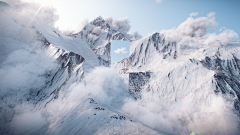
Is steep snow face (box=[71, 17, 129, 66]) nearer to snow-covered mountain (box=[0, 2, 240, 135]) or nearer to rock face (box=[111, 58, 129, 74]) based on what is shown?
rock face (box=[111, 58, 129, 74])

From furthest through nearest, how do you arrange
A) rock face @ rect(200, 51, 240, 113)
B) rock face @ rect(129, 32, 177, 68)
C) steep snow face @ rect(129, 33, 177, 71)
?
rock face @ rect(129, 32, 177, 68)
steep snow face @ rect(129, 33, 177, 71)
rock face @ rect(200, 51, 240, 113)

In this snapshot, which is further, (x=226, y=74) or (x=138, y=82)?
(x=138, y=82)

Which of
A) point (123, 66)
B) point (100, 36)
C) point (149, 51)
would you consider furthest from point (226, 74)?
point (100, 36)

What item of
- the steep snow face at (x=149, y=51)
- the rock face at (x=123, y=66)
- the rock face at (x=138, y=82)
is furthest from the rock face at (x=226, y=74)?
the rock face at (x=123, y=66)

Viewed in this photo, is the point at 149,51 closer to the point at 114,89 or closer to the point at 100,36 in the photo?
the point at 114,89

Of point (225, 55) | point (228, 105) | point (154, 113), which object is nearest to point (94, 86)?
point (154, 113)

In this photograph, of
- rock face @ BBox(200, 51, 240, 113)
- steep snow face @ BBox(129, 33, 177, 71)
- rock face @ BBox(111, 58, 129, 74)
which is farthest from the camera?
steep snow face @ BBox(129, 33, 177, 71)

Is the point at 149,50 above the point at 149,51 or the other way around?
above

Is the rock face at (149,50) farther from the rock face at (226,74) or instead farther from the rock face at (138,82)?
the rock face at (226,74)

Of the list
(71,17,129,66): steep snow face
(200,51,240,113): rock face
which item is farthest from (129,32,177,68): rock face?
(71,17,129,66): steep snow face

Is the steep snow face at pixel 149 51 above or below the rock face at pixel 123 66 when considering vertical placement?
above
